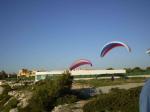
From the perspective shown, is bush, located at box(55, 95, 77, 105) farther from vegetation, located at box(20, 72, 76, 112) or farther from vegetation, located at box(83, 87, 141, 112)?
vegetation, located at box(83, 87, 141, 112)

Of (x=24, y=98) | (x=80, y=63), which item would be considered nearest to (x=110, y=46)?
(x=24, y=98)

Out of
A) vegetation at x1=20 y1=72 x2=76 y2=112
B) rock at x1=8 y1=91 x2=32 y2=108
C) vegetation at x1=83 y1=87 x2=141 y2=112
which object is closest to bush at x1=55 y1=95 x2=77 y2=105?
vegetation at x1=20 y1=72 x2=76 y2=112

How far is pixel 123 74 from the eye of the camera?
70.1m

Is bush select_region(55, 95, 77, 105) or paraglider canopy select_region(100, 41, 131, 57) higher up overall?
paraglider canopy select_region(100, 41, 131, 57)

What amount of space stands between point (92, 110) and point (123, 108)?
1.53 meters

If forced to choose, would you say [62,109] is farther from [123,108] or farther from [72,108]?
[123,108]

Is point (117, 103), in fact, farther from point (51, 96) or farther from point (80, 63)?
point (80, 63)

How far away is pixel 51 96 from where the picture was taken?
2017cm

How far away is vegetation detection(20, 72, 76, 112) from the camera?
63.9 feet

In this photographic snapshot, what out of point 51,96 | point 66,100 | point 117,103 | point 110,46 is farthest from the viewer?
point 110,46

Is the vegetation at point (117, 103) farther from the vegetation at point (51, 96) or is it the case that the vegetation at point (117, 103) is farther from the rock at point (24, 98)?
the rock at point (24, 98)

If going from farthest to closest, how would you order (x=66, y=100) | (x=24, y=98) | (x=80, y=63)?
(x=80, y=63) < (x=24, y=98) < (x=66, y=100)

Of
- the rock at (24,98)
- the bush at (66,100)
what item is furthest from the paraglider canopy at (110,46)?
the bush at (66,100)

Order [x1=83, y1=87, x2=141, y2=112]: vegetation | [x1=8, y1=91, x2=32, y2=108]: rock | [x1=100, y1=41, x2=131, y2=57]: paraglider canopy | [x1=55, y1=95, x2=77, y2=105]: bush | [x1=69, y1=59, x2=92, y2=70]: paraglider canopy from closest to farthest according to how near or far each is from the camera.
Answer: [x1=83, y1=87, x2=141, y2=112]: vegetation
[x1=55, y1=95, x2=77, y2=105]: bush
[x1=8, y1=91, x2=32, y2=108]: rock
[x1=100, y1=41, x2=131, y2=57]: paraglider canopy
[x1=69, y1=59, x2=92, y2=70]: paraglider canopy
